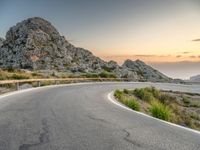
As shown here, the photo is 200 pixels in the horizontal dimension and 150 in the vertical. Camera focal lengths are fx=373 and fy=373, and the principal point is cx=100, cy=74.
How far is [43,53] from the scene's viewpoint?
140000 mm

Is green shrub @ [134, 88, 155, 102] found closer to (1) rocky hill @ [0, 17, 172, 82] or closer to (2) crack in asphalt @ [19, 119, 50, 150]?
(2) crack in asphalt @ [19, 119, 50, 150]

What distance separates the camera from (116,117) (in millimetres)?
11398

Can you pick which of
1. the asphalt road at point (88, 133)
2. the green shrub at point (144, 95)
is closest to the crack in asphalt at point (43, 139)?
the asphalt road at point (88, 133)

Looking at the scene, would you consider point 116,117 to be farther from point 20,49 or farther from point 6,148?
point 20,49

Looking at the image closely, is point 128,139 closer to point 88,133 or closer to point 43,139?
point 88,133

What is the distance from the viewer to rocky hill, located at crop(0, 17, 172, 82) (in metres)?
124

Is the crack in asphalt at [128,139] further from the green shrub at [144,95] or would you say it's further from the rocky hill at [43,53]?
the rocky hill at [43,53]

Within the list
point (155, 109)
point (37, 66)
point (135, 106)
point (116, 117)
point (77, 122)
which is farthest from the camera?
point (37, 66)

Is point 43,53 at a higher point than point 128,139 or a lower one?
higher

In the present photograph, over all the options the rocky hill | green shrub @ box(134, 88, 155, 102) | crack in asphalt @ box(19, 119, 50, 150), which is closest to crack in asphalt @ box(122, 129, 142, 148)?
crack in asphalt @ box(19, 119, 50, 150)

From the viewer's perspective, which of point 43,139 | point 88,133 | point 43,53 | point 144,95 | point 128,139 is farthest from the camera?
point 43,53

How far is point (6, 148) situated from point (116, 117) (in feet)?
17.1

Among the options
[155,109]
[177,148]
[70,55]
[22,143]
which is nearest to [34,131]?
[22,143]

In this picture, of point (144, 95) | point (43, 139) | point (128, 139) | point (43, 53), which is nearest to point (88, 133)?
point (128, 139)
